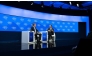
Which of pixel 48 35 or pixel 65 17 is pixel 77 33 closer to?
pixel 65 17

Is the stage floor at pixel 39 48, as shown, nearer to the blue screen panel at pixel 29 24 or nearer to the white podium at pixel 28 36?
the white podium at pixel 28 36

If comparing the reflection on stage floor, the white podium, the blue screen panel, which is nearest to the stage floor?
the reflection on stage floor

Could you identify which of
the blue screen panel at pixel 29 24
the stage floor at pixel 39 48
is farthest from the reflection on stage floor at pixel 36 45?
the blue screen panel at pixel 29 24

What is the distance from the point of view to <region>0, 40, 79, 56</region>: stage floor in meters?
2.65

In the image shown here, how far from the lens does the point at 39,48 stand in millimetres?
2877

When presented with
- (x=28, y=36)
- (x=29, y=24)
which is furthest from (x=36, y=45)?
(x=29, y=24)

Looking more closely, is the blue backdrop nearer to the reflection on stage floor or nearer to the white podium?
the white podium

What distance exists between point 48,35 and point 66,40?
0.41 metres

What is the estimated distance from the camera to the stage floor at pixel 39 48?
2648 millimetres

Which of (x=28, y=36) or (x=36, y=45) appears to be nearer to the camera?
(x=36, y=45)

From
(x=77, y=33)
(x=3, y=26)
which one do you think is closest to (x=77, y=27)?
(x=77, y=33)

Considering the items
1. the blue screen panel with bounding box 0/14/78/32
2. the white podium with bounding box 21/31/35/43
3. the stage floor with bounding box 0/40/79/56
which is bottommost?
the stage floor with bounding box 0/40/79/56

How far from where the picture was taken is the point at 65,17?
2875 millimetres

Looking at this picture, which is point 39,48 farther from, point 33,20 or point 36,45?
point 33,20
